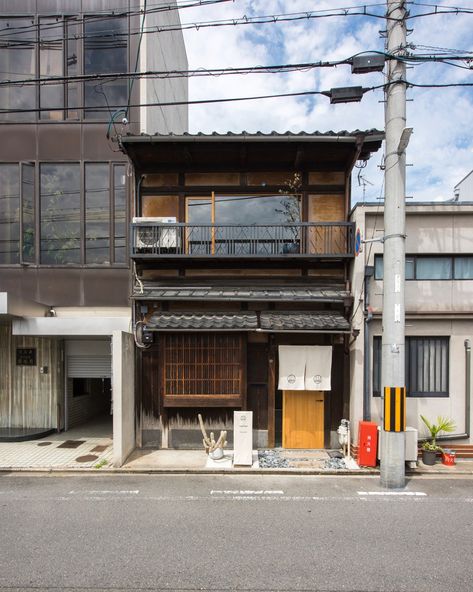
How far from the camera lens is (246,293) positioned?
952cm

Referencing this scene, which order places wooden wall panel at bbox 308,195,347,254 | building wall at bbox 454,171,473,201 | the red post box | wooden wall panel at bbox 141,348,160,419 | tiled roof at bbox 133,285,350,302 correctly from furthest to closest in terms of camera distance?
1. building wall at bbox 454,171,473,201
2. wooden wall panel at bbox 308,195,347,254
3. wooden wall panel at bbox 141,348,160,419
4. tiled roof at bbox 133,285,350,302
5. the red post box

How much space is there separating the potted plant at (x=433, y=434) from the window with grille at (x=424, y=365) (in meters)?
0.65

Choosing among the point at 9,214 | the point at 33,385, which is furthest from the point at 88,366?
the point at 9,214

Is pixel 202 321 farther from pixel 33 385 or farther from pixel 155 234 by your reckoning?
pixel 33 385

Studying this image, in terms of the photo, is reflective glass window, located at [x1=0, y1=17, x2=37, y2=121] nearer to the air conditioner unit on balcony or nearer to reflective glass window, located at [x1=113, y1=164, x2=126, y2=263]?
reflective glass window, located at [x1=113, y1=164, x2=126, y2=263]

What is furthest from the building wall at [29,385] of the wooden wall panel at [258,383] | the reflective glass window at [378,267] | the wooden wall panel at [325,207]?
the reflective glass window at [378,267]

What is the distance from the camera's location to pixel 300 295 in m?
9.33

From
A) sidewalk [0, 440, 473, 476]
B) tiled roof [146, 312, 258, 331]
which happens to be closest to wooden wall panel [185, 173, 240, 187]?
tiled roof [146, 312, 258, 331]

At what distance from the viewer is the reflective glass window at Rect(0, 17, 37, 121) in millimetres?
10609

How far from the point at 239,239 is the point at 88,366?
19.9ft

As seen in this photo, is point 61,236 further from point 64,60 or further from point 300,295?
point 300,295

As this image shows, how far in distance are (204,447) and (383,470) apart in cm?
430

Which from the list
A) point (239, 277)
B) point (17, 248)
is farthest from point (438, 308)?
point (17, 248)

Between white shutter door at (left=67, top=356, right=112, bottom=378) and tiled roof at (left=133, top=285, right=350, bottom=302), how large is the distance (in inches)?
117
